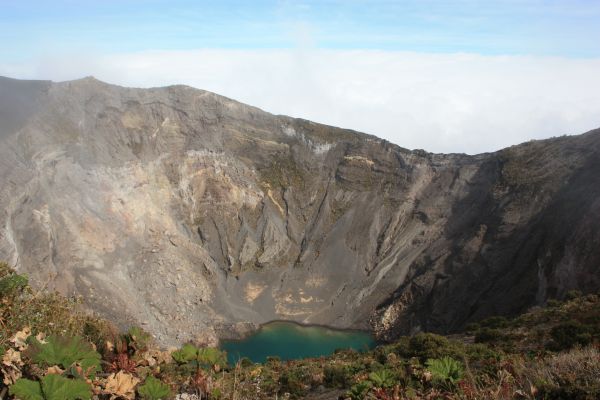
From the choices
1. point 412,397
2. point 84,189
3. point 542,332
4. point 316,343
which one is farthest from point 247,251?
point 412,397

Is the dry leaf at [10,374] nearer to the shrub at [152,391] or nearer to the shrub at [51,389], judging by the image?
the shrub at [51,389]

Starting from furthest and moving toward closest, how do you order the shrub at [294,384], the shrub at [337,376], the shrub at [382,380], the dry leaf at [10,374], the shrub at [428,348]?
the shrub at [428,348] < the shrub at [337,376] < the shrub at [294,384] < the shrub at [382,380] < the dry leaf at [10,374]

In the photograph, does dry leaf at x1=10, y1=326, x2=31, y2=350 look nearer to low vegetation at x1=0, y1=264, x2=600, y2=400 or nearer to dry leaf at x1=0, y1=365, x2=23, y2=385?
low vegetation at x1=0, y1=264, x2=600, y2=400

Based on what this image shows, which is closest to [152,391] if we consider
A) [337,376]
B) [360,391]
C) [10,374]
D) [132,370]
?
[132,370]

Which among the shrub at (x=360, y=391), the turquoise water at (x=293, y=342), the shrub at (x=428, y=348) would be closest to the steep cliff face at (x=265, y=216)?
the turquoise water at (x=293, y=342)

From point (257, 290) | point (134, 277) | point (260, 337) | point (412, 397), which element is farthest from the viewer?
point (257, 290)

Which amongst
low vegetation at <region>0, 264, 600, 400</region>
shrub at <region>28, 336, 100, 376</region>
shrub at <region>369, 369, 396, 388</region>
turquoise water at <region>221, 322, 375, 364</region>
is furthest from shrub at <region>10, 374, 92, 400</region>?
turquoise water at <region>221, 322, 375, 364</region>

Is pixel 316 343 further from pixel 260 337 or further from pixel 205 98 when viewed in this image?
pixel 205 98
